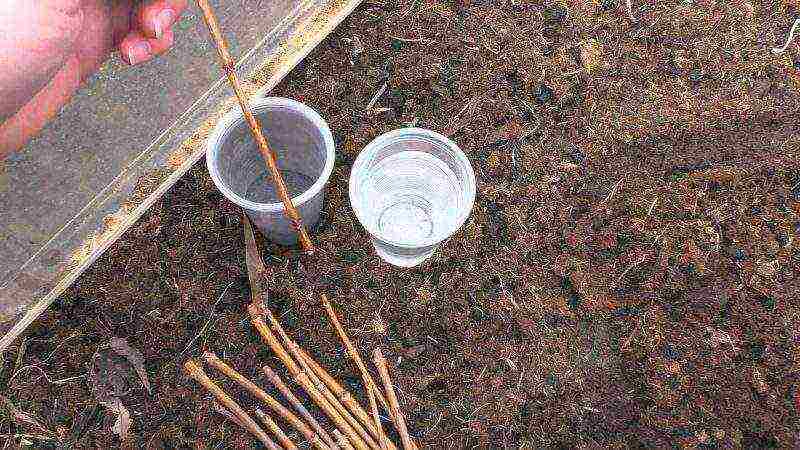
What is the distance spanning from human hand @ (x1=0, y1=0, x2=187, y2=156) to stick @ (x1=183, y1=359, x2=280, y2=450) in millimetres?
601

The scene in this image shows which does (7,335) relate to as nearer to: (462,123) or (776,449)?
(462,123)

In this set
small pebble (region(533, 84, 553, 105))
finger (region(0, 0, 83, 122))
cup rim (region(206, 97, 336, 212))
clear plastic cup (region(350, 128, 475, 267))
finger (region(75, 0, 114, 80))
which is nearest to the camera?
finger (region(0, 0, 83, 122))

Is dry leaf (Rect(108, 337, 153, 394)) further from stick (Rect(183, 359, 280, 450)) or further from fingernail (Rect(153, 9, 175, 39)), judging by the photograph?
fingernail (Rect(153, 9, 175, 39))

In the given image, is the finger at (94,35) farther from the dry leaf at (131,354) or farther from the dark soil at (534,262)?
the dry leaf at (131,354)

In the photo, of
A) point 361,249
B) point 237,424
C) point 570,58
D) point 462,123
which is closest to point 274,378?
point 237,424

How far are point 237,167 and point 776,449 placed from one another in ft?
4.68

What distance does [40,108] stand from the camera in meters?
1.06

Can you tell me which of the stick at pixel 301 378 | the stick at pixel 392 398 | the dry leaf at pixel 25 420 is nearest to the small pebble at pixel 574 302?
the stick at pixel 392 398

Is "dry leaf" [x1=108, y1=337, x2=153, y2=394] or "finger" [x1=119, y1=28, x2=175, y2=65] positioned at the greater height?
"finger" [x1=119, y1=28, x2=175, y2=65]

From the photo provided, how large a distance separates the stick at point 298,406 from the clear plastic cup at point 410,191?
0.38m

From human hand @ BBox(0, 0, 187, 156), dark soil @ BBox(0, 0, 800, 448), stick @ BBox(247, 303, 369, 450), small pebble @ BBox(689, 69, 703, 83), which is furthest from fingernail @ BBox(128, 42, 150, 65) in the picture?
small pebble @ BBox(689, 69, 703, 83)

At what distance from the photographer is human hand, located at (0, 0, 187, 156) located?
888 mm

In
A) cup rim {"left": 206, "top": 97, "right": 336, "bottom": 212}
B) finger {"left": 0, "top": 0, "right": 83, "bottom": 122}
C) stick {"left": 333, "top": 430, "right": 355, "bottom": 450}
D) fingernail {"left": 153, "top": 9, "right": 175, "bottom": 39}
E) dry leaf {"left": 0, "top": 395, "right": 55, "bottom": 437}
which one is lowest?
stick {"left": 333, "top": 430, "right": 355, "bottom": 450}

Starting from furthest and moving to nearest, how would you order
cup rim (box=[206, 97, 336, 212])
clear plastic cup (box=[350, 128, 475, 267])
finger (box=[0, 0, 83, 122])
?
1. clear plastic cup (box=[350, 128, 475, 267])
2. cup rim (box=[206, 97, 336, 212])
3. finger (box=[0, 0, 83, 122])
